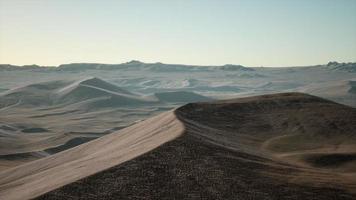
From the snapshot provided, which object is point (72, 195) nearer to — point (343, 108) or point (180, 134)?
point (180, 134)

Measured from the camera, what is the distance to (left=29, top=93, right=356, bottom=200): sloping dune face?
1016 inches

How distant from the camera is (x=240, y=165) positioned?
3122cm

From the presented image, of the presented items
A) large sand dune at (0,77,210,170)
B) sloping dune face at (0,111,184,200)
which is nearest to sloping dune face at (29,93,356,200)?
sloping dune face at (0,111,184,200)

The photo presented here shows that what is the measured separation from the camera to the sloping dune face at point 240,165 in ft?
84.7

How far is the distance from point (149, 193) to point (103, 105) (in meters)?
154

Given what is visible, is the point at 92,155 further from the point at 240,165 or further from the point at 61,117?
the point at 61,117

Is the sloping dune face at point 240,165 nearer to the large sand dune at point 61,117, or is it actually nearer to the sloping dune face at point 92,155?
the sloping dune face at point 92,155

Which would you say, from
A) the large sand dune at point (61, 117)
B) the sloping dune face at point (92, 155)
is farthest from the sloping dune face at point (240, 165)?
the large sand dune at point (61, 117)

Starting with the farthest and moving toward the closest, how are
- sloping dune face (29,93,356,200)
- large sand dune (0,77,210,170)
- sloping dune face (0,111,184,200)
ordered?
large sand dune (0,77,210,170), sloping dune face (0,111,184,200), sloping dune face (29,93,356,200)

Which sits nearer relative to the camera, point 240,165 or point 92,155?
point 240,165

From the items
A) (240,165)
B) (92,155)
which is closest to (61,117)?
(92,155)

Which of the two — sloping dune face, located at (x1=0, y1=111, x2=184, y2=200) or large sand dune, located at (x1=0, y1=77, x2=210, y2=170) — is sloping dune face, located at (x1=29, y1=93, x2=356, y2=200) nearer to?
sloping dune face, located at (x1=0, y1=111, x2=184, y2=200)

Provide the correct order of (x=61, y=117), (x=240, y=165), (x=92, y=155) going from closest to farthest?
(x=240, y=165) → (x=92, y=155) → (x=61, y=117)

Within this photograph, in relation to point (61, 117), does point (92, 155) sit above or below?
above
